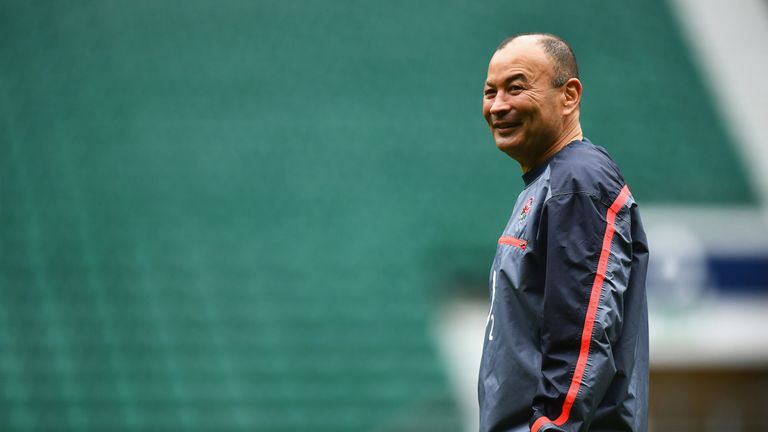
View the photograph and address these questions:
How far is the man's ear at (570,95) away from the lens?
5.58ft

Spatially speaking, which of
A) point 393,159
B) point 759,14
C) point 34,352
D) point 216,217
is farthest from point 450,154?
point 759,14

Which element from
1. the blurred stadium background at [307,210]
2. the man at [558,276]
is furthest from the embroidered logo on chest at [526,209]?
the blurred stadium background at [307,210]

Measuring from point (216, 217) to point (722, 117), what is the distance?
4923 mm

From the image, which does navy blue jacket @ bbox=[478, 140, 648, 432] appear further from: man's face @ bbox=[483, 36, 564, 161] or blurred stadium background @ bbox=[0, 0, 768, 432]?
blurred stadium background @ bbox=[0, 0, 768, 432]

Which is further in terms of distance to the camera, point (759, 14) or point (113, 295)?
point (759, 14)

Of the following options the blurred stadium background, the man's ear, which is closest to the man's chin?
the man's ear

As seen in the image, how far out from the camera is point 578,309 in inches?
59.6

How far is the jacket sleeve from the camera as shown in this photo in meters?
1.50

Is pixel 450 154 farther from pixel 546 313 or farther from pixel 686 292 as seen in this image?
pixel 546 313

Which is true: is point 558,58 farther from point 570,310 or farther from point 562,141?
point 570,310

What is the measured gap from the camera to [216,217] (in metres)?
7.25

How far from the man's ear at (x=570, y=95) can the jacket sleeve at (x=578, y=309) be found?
0.21 metres

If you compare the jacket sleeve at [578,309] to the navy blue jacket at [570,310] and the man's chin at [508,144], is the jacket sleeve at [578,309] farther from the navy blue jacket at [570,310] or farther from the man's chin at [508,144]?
the man's chin at [508,144]

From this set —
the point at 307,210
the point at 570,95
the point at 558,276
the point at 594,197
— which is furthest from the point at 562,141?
the point at 307,210
